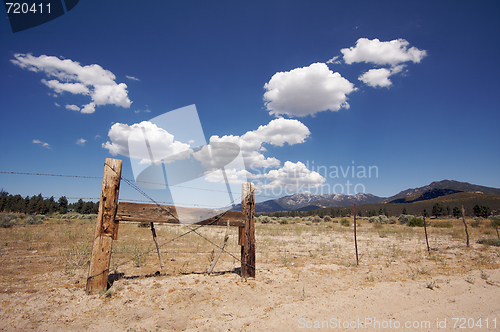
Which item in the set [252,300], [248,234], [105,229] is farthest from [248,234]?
[105,229]

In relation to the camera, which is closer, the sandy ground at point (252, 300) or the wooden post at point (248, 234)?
the sandy ground at point (252, 300)

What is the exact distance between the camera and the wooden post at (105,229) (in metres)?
5.31

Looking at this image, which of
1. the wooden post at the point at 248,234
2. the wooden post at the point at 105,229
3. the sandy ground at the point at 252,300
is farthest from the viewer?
the wooden post at the point at 248,234

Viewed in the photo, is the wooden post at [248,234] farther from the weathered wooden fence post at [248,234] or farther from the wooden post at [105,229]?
the wooden post at [105,229]

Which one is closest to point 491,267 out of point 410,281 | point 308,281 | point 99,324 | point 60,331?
point 410,281

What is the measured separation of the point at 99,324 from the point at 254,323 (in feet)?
9.31

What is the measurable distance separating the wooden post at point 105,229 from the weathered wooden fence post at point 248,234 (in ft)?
11.6

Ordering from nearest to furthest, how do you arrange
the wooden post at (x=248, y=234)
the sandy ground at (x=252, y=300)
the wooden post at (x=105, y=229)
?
the sandy ground at (x=252, y=300)
the wooden post at (x=105, y=229)
the wooden post at (x=248, y=234)

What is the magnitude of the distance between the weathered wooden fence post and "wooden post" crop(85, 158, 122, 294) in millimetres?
3541

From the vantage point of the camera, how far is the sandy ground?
169 inches

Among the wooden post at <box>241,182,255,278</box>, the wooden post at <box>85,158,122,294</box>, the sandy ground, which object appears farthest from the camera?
the wooden post at <box>241,182,255,278</box>

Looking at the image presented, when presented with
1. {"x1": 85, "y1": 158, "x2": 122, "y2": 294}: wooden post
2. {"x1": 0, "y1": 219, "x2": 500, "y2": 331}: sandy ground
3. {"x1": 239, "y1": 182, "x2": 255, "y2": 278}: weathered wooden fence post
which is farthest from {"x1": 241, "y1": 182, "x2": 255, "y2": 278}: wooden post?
{"x1": 85, "y1": 158, "x2": 122, "y2": 294}: wooden post

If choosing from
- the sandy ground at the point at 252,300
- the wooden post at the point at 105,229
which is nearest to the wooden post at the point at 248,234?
the sandy ground at the point at 252,300

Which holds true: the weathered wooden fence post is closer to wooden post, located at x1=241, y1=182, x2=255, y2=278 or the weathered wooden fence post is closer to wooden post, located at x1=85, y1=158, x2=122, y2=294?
wooden post, located at x1=241, y1=182, x2=255, y2=278
